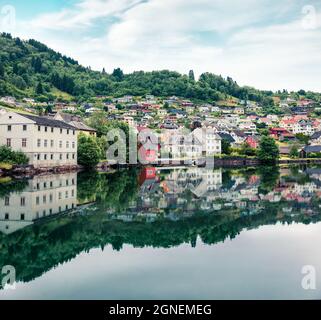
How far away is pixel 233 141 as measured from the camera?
3334 inches

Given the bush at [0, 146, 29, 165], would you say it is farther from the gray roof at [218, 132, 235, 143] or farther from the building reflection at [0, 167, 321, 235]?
the gray roof at [218, 132, 235, 143]

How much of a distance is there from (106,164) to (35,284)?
3848 centimetres

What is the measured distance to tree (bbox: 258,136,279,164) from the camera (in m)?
64.1

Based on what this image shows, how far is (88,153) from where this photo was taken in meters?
42.2

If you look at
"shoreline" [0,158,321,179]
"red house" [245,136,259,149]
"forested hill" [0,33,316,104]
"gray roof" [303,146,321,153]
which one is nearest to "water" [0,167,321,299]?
"shoreline" [0,158,321,179]

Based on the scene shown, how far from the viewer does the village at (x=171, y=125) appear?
36.8 meters

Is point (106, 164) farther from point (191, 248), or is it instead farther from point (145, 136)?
point (191, 248)

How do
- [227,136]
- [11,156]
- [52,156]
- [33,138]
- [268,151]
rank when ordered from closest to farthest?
[11,156]
[33,138]
[52,156]
[268,151]
[227,136]

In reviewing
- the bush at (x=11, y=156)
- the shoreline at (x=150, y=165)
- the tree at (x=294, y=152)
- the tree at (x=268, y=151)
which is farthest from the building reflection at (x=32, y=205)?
the tree at (x=294, y=152)

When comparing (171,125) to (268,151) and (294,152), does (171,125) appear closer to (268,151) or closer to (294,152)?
(294,152)

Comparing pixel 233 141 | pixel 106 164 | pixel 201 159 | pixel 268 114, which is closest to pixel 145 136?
pixel 201 159

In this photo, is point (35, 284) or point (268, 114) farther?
point (268, 114)

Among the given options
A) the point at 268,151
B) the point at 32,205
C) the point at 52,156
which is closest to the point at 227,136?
the point at 268,151

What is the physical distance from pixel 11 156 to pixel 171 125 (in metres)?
67.0
